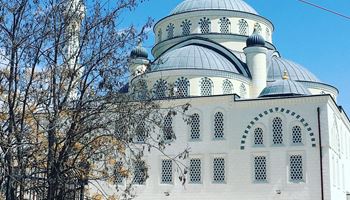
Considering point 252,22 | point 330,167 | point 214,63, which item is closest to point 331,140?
point 330,167

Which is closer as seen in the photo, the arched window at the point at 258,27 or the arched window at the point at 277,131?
the arched window at the point at 277,131

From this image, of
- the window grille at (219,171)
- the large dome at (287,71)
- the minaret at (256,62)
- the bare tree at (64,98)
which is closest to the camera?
the bare tree at (64,98)

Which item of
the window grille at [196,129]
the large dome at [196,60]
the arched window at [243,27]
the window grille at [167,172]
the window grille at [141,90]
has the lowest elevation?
the window grille at [167,172]

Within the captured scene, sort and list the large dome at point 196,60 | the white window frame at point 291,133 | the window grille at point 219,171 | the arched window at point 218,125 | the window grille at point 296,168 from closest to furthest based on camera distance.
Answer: the window grille at point 296,168 < the white window frame at point 291,133 < the window grille at point 219,171 < the arched window at point 218,125 < the large dome at point 196,60

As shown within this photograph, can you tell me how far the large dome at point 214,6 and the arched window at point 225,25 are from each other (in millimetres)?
823

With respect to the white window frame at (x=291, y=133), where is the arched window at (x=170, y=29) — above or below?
above

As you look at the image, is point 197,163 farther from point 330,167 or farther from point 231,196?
point 330,167

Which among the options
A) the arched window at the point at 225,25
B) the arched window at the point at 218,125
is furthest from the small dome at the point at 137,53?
the arched window at the point at 225,25

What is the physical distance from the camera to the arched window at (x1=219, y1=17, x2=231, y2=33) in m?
28.9

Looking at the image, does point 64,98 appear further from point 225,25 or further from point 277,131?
point 225,25

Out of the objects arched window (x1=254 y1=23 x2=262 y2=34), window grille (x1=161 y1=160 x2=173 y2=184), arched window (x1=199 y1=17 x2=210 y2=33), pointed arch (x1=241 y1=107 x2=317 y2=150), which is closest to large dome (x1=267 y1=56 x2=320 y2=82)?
arched window (x1=254 y1=23 x2=262 y2=34)

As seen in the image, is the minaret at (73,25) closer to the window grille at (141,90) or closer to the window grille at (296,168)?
the window grille at (141,90)

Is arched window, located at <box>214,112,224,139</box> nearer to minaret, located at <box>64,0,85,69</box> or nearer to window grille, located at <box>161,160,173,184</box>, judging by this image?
window grille, located at <box>161,160,173,184</box>

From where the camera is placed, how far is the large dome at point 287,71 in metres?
28.1
